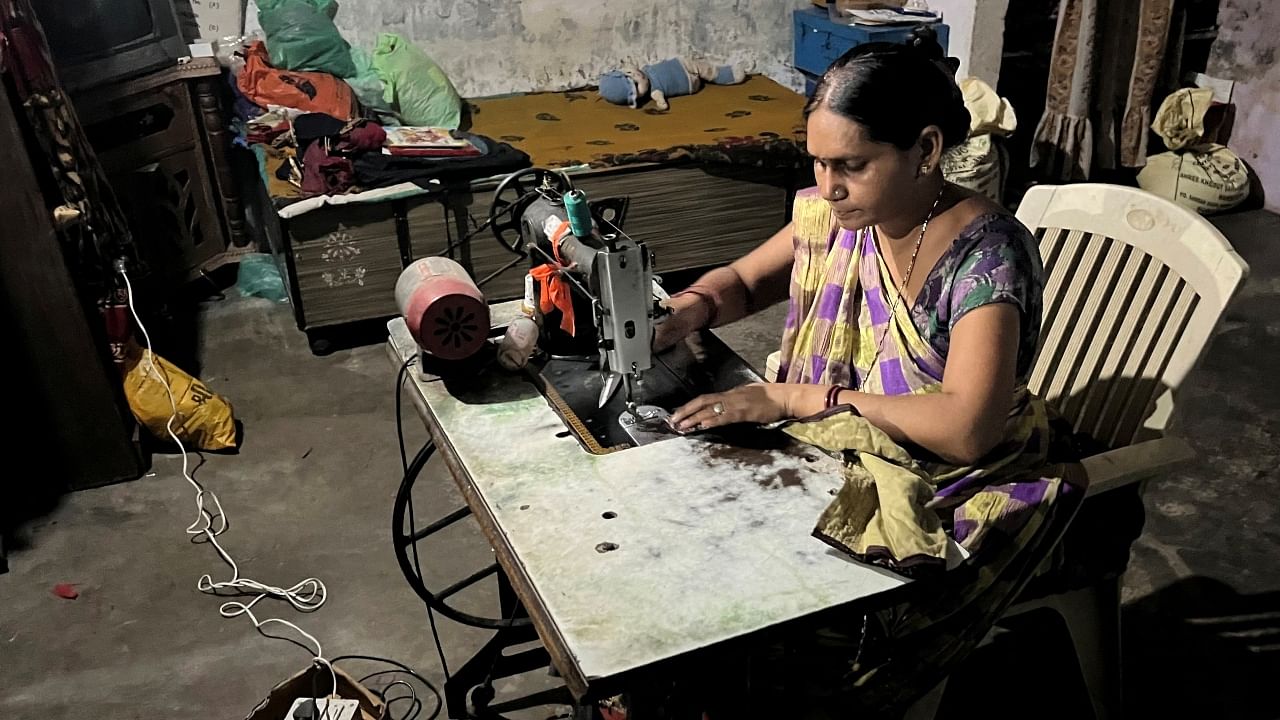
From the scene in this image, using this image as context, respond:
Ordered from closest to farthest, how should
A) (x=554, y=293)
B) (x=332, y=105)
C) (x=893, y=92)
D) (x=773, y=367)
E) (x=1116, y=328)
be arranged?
1. (x=893, y=92)
2. (x=554, y=293)
3. (x=1116, y=328)
4. (x=773, y=367)
5. (x=332, y=105)

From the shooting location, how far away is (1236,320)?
372 cm

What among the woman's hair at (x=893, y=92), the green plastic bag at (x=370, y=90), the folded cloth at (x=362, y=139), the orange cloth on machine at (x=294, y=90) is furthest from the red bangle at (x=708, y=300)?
the green plastic bag at (x=370, y=90)

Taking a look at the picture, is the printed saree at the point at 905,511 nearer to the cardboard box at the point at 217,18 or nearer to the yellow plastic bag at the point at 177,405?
the yellow plastic bag at the point at 177,405

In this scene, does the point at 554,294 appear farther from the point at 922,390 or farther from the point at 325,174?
the point at 325,174

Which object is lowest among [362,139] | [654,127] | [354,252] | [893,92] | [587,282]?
[354,252]

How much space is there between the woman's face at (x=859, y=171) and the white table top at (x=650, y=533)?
367mm

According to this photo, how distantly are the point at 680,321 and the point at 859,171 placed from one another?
0.47 m

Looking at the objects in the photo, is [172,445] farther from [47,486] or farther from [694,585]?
[694,585]

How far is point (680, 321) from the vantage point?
71.7 inches

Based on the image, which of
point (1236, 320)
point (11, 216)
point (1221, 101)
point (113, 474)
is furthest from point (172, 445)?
point (1221, 101)

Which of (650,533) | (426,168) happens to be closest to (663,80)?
(426,168)

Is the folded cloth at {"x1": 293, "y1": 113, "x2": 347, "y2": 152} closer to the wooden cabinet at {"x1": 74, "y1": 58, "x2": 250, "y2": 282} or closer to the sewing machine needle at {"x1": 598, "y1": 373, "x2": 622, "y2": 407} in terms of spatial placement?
the wooden cabinet at {"x1": 74, "y1": 58, "x2": 250, "y2": 282}

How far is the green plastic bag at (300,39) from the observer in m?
3.99

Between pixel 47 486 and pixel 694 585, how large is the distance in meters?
2.44
